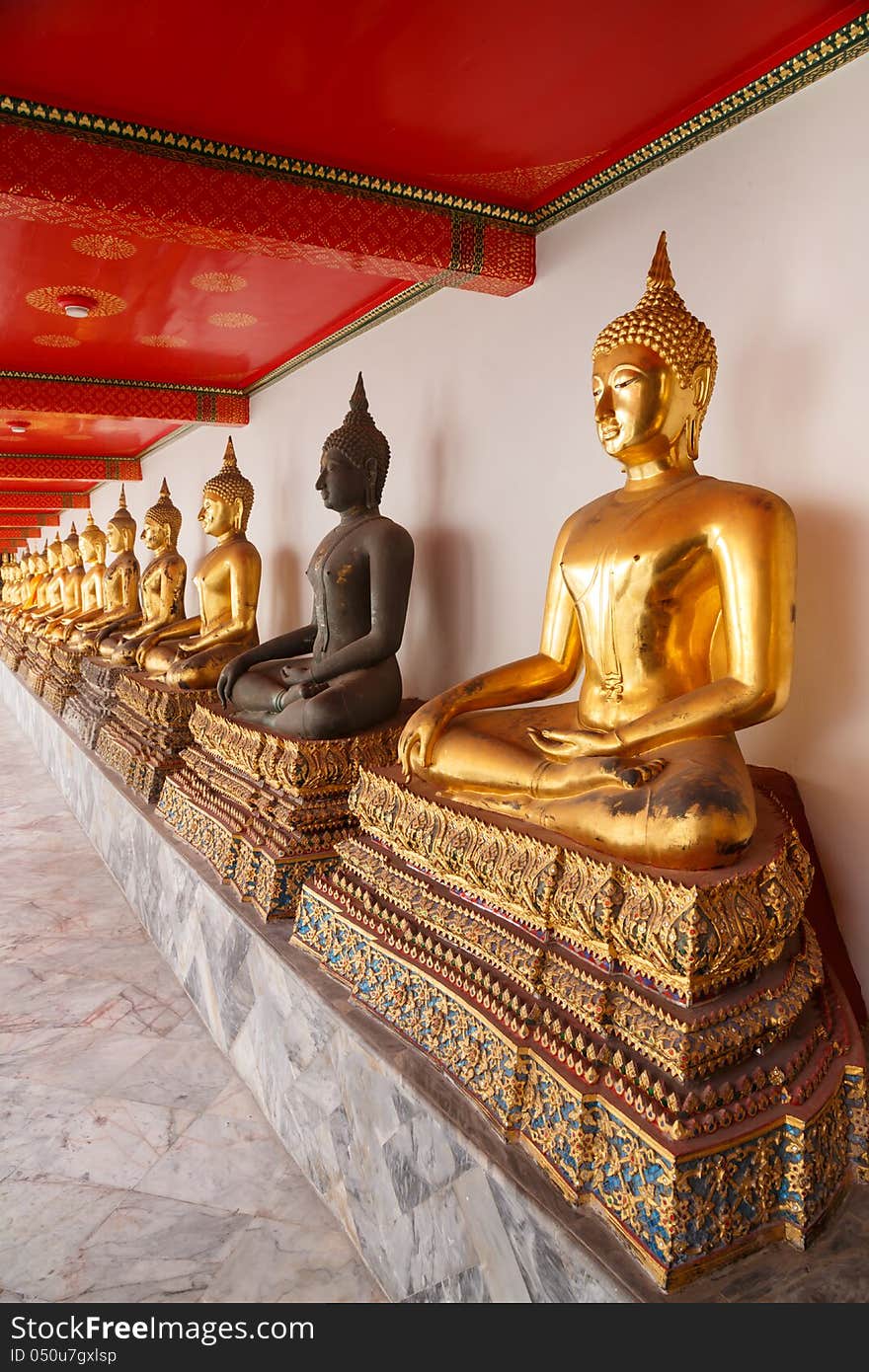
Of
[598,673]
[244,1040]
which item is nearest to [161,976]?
[244,1040]

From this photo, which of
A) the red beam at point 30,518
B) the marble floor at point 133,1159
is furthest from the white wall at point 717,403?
the red beam at point 30,518

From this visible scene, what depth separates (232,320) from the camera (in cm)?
389

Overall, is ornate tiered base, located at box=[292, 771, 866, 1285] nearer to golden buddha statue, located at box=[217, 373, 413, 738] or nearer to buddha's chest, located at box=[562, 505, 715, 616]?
buddha's chest, located at box=[562, 505, 715, 616]

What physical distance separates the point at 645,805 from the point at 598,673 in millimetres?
527

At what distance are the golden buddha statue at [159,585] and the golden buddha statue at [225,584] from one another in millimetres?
872

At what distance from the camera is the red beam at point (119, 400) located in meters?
4.81

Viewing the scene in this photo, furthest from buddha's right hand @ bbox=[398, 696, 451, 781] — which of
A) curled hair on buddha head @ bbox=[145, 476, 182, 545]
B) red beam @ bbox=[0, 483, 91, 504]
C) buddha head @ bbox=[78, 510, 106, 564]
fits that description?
red beam @ bbox=[0, 483, 91, 504]

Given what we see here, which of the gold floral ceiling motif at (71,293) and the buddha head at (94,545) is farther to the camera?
the buddha head at (94,545)

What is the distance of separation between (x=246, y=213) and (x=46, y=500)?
360 inches

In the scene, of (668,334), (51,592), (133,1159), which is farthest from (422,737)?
(51,592)

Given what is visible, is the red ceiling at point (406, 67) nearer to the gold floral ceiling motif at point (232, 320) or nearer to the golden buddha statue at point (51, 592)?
the gold floral ceiling motif at point (232, 320)

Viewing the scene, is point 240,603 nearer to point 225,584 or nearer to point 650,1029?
point 225,584

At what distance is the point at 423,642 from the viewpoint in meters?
3.50

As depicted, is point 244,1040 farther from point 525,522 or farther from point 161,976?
point 525,522
